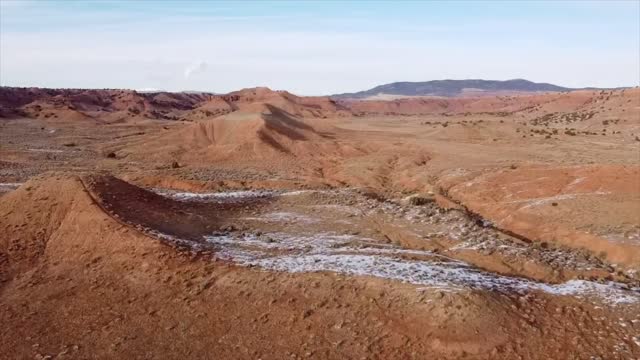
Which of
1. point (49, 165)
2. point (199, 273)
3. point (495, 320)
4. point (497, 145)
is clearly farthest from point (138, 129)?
point (495, 320)

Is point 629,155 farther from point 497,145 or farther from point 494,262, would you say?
point 494,262

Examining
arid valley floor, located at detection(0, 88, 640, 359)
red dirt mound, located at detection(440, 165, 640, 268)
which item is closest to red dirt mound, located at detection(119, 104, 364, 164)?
arid valley floor, located at detection(0, 88, 640, 359)

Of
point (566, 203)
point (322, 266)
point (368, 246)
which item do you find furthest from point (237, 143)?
point (322, 266)

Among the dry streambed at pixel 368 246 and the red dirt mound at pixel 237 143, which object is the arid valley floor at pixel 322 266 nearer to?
the dry streambed at pixel 368 246

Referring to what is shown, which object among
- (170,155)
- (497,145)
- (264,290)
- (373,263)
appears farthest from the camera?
(497,145)

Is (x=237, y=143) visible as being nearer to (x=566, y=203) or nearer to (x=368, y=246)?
(x=566, y=203)

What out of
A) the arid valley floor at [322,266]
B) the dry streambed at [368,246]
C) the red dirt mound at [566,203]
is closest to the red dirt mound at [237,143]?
the arid valley floor at [322,266]

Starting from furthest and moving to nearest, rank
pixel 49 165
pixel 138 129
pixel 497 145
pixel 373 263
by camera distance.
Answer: pixel 138 129, pixel 497 145, pixel 49 165, pixel 373 263

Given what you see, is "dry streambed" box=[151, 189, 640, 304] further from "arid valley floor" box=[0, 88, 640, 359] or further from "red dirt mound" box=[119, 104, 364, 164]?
"red dirt mound" box=[119, 104, 364, 164]
